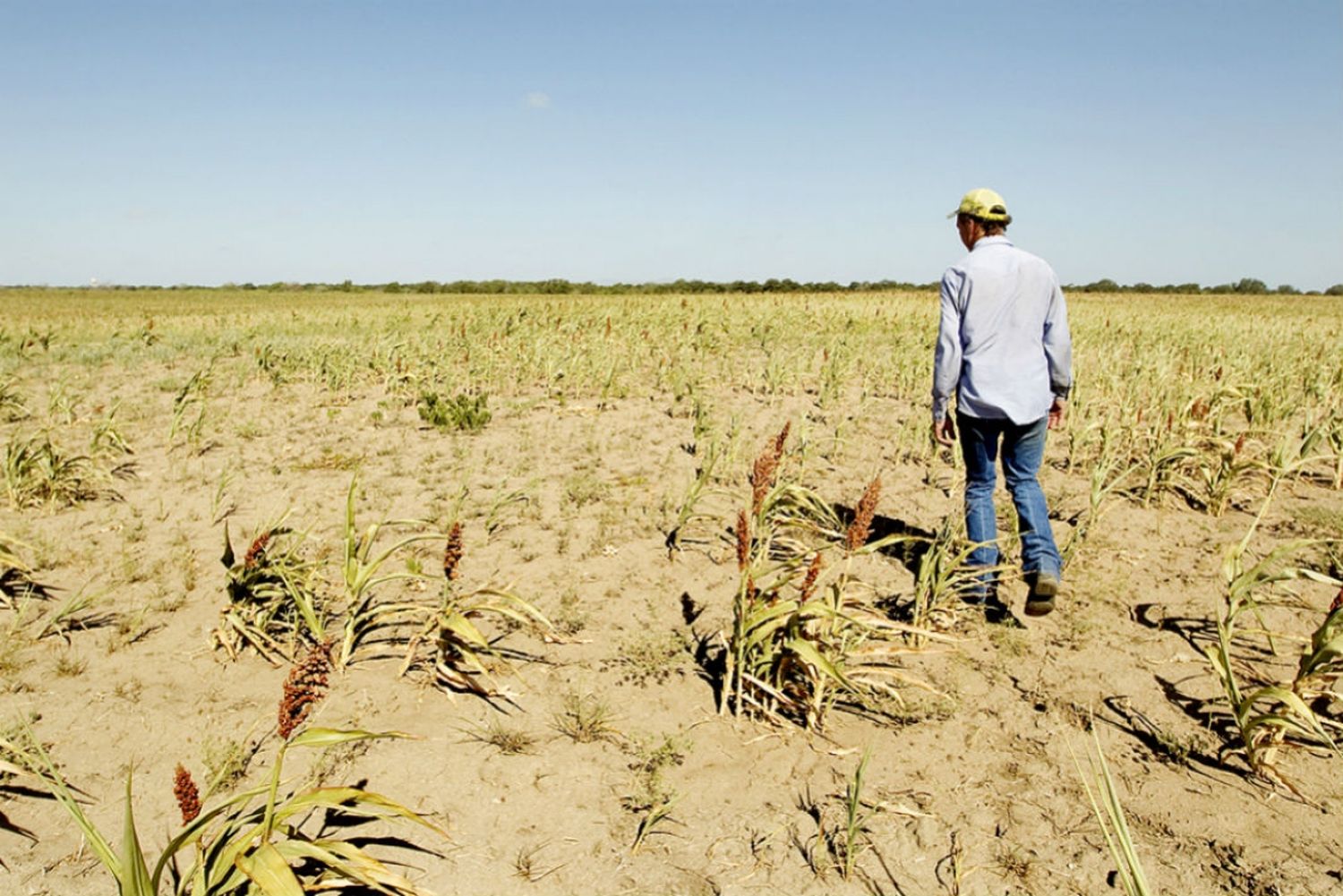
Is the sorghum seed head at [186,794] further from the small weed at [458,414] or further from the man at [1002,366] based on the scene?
the small weed at [458,414]

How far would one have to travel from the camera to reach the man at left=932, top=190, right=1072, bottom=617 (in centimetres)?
378

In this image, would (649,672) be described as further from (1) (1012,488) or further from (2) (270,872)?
(1) (1012,488)

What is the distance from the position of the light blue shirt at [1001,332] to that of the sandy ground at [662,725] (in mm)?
1086

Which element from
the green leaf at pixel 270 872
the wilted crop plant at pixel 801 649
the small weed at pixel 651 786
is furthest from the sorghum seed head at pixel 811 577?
the green leaf at pixel 270 872

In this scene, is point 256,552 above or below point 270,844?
above

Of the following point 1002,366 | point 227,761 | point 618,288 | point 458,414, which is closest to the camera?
point 227,761

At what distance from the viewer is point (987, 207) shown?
3814 mm

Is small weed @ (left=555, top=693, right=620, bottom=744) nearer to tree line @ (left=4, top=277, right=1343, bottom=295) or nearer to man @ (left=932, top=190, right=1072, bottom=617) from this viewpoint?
man @ (left=932, top=190, right=1072, bottom=617)

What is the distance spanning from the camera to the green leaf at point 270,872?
1710 mm

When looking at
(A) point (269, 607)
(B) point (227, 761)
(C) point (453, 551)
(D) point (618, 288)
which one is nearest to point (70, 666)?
(A) point (269, 607)

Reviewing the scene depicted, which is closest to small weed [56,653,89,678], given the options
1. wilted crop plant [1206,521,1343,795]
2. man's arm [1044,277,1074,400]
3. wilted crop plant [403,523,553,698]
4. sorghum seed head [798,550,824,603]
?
wilted crop plant [403,523,553,698]

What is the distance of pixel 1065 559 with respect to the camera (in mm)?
4340

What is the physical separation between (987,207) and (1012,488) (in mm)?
1428

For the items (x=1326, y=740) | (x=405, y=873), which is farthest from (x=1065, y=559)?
(x=405, y=873)
